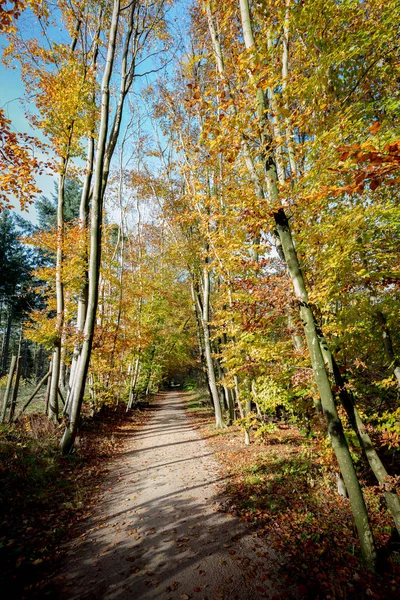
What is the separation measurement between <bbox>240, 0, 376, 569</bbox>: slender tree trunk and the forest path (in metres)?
1.30

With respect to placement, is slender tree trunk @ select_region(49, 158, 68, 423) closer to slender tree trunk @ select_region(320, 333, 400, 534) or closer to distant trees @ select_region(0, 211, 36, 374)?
slender tree trunk @ select_region(320, 333, 400, 534)

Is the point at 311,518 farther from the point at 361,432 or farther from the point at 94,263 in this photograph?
the point at 94,263

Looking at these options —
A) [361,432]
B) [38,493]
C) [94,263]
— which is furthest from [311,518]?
[94,263]

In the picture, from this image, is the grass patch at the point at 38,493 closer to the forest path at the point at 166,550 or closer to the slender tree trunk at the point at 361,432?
the forest path at the point at 166,550

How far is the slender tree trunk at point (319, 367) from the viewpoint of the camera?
3.60 m

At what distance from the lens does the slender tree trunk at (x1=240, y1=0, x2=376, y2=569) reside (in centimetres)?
360

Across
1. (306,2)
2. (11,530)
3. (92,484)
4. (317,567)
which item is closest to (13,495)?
(11,530)

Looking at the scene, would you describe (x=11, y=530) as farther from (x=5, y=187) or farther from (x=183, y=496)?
(x=5, y=187)

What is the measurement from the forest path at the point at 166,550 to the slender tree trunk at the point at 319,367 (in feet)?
4.27

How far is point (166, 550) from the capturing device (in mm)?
4059

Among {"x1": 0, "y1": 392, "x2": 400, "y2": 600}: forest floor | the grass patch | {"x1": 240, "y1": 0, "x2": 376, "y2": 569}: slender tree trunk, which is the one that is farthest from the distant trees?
{"x1": 240, "y1": 0, "x2": 376, "y2": 569}: slender tree trunk

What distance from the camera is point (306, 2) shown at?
464 cm

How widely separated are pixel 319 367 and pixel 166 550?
3.70 metres

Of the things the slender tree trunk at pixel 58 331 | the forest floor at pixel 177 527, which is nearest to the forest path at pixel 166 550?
the forest floor at pixel 177 527
